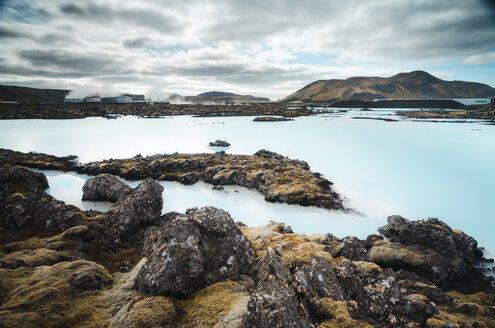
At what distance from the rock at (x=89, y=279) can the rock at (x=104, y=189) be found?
15.8 metres

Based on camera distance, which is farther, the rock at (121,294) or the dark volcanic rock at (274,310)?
the rock at (121,294)

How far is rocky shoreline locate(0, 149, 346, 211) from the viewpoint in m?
25.8

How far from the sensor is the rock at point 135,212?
14789mm

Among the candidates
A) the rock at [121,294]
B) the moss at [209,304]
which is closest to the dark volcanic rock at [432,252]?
the moss at [209,304]

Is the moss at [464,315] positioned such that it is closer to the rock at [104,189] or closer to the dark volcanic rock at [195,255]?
the dark volcanic rock at [195,255]

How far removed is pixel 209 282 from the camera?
25.7 ft

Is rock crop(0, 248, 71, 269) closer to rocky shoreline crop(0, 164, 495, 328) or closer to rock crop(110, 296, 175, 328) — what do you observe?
rocky shoreline crop(0, 164, 495, 328)

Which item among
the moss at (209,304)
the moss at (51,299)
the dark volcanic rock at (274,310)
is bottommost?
the moss at (209,304)

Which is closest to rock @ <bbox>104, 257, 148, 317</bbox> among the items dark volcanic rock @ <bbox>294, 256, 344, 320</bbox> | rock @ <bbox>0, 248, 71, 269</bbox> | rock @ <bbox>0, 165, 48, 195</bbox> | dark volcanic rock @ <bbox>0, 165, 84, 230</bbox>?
rock @ <bbox>0, 248, 71, 269</bbox>

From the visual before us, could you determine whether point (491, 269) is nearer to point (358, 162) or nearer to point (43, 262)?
point (43, 262)

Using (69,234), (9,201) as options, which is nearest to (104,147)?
(9,201)

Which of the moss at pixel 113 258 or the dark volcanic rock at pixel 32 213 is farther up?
the dark volcanic rock at pixel 32 213

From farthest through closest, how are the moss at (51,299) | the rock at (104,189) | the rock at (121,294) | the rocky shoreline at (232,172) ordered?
1. the rocky shoreline at (232,172)
2. the rock at (104,189)
3. the rock at (121,294)
4. the moss at (51,299)

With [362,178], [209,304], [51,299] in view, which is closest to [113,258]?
[51,299]
